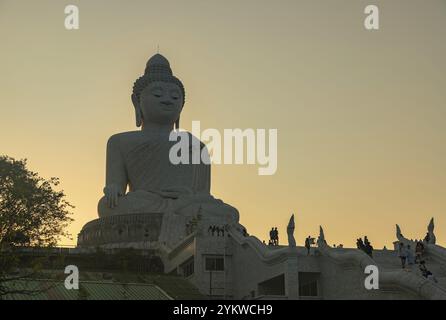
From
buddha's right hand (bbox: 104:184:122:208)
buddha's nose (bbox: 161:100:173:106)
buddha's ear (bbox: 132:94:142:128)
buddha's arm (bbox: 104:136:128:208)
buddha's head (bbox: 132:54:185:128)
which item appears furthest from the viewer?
buddha's ear (bbox: 132:94:142:128)

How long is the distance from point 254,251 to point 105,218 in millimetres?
15319

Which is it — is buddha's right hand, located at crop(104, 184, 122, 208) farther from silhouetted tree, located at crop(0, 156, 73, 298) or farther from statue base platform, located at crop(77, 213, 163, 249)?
silhouetted tree, located at crop(0, 156, 73, 298)

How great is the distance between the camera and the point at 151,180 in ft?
148

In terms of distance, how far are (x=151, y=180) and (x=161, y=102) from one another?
14.1 feet

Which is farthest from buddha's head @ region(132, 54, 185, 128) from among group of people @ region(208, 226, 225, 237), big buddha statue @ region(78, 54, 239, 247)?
group of people @ region(208, 226, 225, 237)

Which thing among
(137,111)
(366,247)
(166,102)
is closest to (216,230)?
(366,247)

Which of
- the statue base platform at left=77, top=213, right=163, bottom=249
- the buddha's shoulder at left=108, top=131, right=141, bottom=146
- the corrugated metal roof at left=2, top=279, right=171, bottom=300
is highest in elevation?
the buddha's shoulder at left=108, top=131, right=141, bottom=146

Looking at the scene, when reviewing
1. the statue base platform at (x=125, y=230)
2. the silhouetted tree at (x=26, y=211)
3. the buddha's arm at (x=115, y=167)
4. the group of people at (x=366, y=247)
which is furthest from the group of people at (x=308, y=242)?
the buddha's arm at (x=115, y=167)

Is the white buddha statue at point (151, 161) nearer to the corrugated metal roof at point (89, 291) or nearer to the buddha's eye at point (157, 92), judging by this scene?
the buddha's eye at point (157, 92)

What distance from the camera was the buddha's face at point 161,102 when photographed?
45.9 metres

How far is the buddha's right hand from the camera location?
1660 inches

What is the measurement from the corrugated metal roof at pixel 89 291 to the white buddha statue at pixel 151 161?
50.4ft
